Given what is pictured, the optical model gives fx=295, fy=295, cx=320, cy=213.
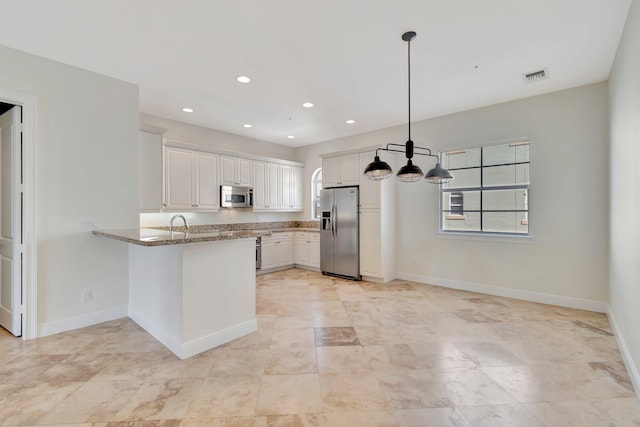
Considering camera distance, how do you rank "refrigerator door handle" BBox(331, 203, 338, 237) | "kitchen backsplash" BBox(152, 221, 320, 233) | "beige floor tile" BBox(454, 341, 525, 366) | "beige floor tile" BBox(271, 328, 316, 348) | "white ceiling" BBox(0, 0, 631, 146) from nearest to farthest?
1. "white ceiling" BBox(0, 0, 631, 146)
2. "beige floor tile" BBox(454, 341, 525, 366)
3. "beige floor tile" BBox(271, 328, 316, 348)
4. "kitchen backsplash" BBox(152, 221, 320, 233)
5. "refrigerator door handle" BBox(331, 203, 338, 237)

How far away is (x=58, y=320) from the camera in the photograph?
3092 millimetres

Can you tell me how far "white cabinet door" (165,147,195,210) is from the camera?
15.5 feet

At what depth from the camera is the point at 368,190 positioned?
17.3 ft

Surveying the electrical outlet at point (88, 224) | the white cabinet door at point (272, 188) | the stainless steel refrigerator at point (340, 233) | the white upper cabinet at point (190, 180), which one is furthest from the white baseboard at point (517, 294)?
the electrical outlet at point (88, 224)

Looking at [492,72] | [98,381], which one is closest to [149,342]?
[98,381]

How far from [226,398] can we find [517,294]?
163 inches

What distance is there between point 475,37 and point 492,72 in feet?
2.92

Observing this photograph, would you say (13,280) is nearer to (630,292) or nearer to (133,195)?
(133,195)

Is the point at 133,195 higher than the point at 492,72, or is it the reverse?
the point at 492,72

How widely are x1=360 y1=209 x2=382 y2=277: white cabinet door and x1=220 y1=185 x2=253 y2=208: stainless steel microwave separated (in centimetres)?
229

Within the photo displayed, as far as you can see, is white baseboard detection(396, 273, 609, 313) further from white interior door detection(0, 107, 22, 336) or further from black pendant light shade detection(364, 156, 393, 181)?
white interior door detection(0, 107, 22, 336)

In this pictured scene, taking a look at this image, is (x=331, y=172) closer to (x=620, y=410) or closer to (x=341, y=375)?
(x=341, y=375)

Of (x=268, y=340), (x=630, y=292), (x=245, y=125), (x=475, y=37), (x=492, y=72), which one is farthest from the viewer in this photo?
(x=245, y=125)

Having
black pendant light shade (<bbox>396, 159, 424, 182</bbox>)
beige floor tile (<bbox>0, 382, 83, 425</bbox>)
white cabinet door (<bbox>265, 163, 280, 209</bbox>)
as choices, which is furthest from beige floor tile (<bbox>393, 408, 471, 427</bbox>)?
white cabinet door (<bbox>265, 163, 280, 209</bbox>)
